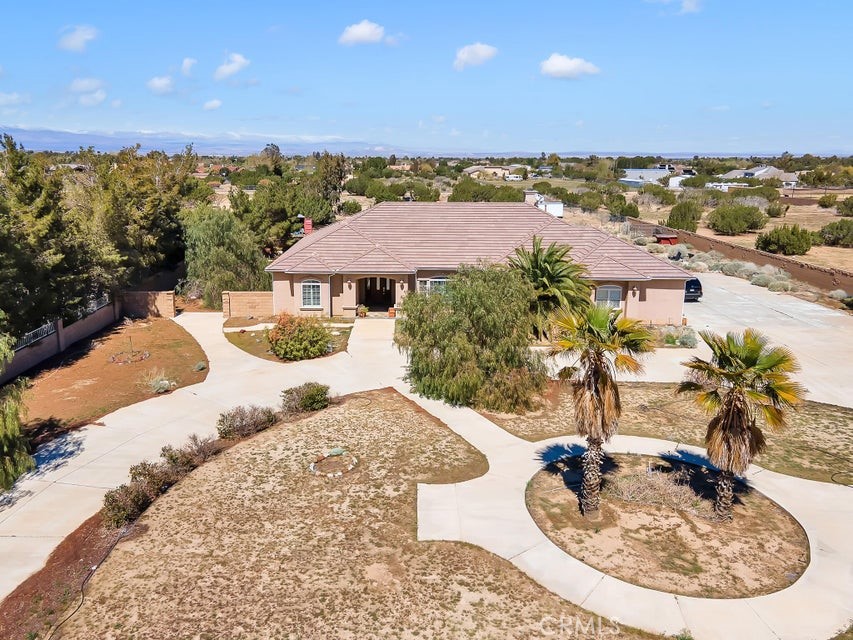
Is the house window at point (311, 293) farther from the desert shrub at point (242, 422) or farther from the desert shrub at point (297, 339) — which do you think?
the desert shrub at point (242, 422)

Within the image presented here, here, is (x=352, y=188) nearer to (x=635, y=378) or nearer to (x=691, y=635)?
(x=635, y=378)

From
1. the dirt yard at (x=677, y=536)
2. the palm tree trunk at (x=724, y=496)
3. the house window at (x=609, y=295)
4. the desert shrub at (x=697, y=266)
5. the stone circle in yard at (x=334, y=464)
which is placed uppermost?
the house window at (x=609, y=295)

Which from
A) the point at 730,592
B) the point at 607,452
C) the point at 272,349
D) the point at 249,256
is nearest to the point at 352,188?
the point at 249,256

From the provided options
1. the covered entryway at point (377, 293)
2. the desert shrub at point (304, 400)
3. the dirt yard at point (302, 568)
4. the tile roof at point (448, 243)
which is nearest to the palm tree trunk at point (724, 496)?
A: the dirt yard at point (302, 568)

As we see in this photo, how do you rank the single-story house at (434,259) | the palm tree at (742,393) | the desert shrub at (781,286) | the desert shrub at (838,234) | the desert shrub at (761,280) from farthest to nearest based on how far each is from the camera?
the desert shrub at (838,234)
the desert shrub at (761,280)
the desert shrub at (781,286)
the single-story house at (434,259)
the palm tree at (742,393)

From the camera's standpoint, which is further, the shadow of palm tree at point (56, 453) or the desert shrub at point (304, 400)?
the desert shrub at point (304, 400)

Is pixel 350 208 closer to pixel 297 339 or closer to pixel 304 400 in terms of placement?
pixel 297 339
